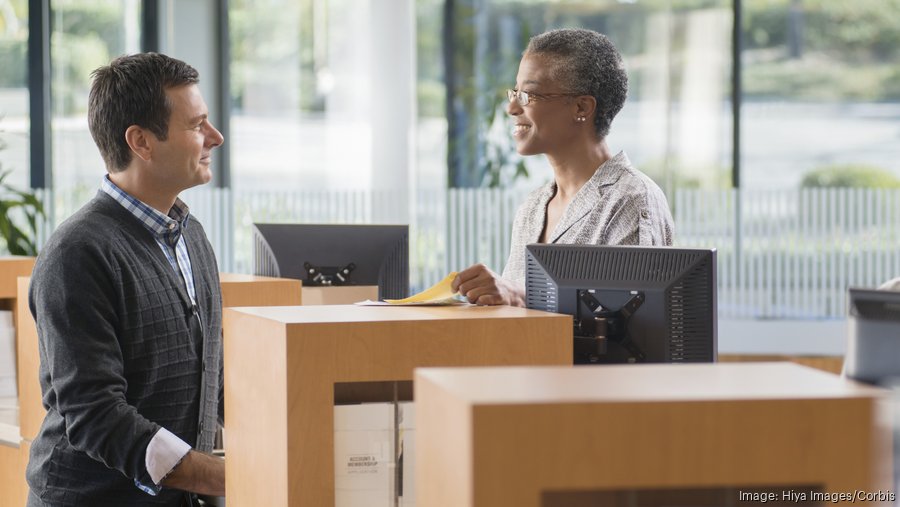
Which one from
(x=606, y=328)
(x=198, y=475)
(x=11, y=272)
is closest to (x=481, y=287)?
(x=606, y=328)

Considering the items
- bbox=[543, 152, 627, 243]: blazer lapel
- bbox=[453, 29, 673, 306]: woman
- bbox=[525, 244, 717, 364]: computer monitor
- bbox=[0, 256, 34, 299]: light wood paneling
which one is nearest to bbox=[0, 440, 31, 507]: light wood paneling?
bbox=[0, 256, 34, 299]: light wood paneling

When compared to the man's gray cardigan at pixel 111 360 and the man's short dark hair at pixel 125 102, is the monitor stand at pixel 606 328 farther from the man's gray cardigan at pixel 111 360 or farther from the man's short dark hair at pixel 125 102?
the man's short dark hair at pixel 125 102

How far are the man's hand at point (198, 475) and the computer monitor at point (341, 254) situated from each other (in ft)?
4.02

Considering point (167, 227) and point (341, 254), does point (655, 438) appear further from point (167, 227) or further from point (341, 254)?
point (341, 254)

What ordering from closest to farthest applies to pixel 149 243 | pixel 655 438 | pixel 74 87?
1. pixel 655 438
2. pixel 149 243
3. pixel 74 87

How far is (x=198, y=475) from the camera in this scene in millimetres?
2176

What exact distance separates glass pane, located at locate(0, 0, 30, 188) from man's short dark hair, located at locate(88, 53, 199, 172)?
4385 millimetres

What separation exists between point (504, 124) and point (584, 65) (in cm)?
407

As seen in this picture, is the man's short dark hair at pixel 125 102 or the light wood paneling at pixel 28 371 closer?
the man's short dark hair at pixel 125 102

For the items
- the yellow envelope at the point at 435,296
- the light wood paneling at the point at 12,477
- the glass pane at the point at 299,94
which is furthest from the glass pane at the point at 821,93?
the yellow envelope at the point at 435,296

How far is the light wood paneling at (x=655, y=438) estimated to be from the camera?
1004 millimetres

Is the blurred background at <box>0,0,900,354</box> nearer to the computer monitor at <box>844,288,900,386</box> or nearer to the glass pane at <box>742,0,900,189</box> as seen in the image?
the glass pane at <box>742,0,900,189</box>

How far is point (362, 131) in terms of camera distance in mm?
7234

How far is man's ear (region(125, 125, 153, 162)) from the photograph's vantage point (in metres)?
2.50
